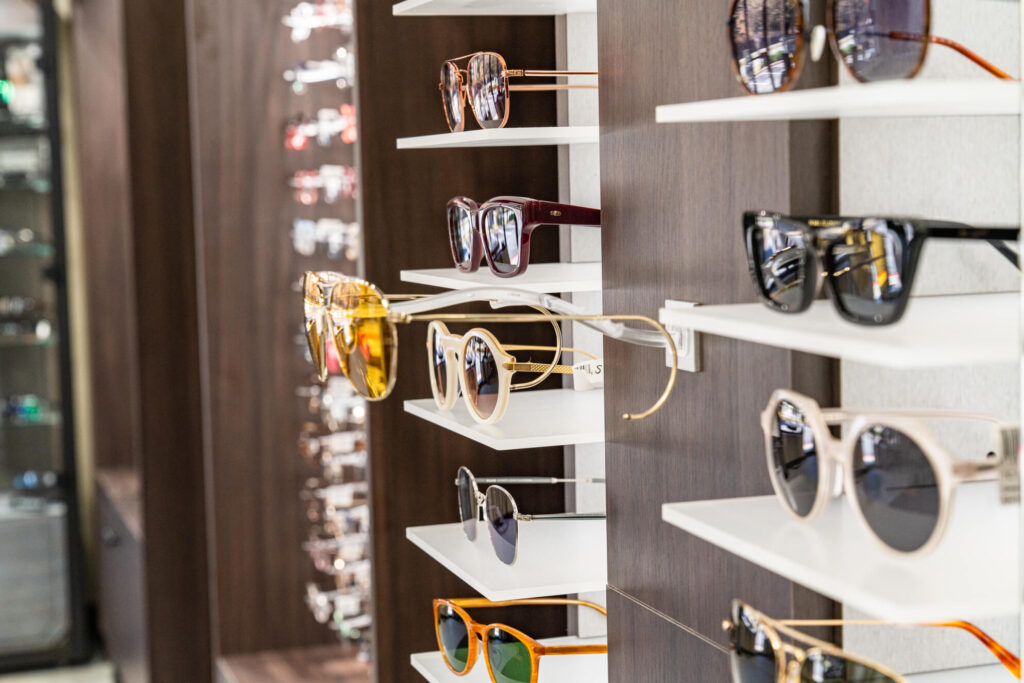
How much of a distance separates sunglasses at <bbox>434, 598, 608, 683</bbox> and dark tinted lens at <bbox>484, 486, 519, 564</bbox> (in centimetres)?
7

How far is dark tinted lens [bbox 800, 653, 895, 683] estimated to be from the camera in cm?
105

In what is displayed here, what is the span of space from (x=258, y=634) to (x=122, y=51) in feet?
5.10

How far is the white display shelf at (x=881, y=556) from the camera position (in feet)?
2.90

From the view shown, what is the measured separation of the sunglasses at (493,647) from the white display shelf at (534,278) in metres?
0.45

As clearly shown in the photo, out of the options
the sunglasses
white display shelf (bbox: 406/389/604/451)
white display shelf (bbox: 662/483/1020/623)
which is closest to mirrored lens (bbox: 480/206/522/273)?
white display shelf (bbox: 406/389/604/451)

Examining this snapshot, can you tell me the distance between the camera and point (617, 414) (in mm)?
1586

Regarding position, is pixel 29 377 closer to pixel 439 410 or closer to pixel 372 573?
pixel 372 573

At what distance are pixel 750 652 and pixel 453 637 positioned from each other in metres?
0.78

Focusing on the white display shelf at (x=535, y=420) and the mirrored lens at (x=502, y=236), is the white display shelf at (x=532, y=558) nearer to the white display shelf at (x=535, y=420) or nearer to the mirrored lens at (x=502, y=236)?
the white display shelf at (x=535, y=420)

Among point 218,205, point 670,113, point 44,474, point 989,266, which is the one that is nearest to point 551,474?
point 989,266

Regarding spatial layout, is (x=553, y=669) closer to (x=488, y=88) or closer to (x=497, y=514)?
(x=497, y=514)


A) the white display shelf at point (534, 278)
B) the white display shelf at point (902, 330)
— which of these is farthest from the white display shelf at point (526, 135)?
the white display shelf at point (902, 330)

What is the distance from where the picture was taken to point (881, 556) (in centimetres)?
100

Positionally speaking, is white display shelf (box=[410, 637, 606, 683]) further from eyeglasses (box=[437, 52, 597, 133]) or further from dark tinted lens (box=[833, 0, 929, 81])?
dark tinted lens (box=[833, 0, 929, 81])
